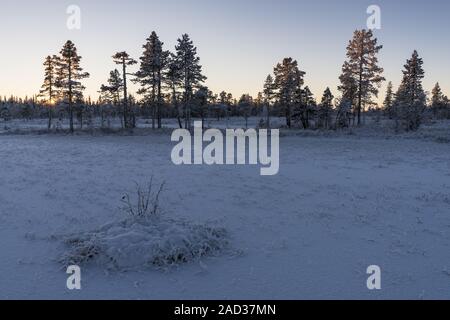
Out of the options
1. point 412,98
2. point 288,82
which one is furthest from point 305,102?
point 412,98

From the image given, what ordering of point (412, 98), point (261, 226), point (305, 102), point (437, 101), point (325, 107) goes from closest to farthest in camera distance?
1. point (261, 226)
2. point (412, 98)
3. point (305, 102)
4. point (325, 107)
5. point (437, 101)

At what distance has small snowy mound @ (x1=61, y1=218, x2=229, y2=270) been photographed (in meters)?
5.69

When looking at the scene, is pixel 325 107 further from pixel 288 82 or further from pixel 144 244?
pixel 144 244

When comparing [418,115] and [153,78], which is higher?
[153,78]

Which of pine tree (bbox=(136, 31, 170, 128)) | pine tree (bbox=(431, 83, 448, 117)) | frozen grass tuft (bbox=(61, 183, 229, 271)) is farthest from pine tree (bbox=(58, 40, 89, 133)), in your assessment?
pine tree (bbox=(431, 83, 448, 117))

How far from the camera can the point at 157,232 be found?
6.38 m

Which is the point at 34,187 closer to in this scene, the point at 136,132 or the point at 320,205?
the point at 320,205

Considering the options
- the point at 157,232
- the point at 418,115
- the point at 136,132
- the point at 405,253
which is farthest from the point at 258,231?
the point at 418,115

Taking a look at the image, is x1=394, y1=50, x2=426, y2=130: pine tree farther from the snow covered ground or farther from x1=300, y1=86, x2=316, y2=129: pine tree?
the snow covered ground

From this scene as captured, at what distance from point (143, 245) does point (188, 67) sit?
38.8 meters

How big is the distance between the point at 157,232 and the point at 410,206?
20.6 feet

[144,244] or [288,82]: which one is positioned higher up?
[288,82]

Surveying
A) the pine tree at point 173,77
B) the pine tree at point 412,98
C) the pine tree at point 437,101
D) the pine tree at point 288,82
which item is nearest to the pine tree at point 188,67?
the pine tree at point 173,77

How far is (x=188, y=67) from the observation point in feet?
140
